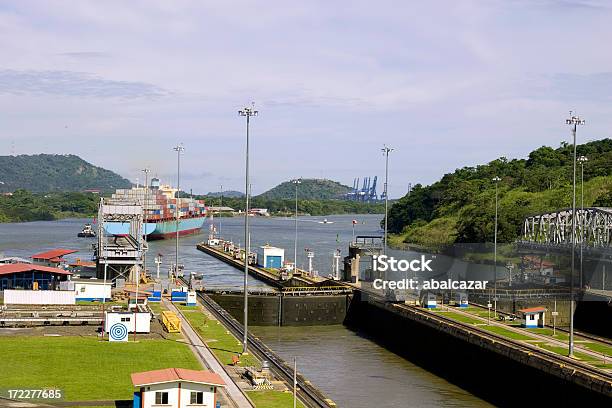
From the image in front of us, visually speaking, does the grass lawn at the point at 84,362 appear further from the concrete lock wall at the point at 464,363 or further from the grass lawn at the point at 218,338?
the concrete lock wall at the point at 464,363

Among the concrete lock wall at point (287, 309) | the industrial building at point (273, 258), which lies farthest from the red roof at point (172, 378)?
the industrial building at point (273, 258)

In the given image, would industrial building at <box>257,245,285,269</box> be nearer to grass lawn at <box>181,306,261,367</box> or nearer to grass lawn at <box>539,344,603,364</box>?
grass lawn at <box>181,306,261,367</box>

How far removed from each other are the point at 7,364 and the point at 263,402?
13589 millimetres

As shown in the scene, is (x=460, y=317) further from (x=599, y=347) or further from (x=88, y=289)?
(x=88, y=289)

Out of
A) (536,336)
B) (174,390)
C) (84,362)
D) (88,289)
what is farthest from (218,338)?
(174,390)

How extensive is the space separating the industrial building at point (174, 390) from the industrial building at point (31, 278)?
3822 cm

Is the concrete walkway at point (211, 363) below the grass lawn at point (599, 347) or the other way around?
below

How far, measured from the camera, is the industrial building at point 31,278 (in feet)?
224

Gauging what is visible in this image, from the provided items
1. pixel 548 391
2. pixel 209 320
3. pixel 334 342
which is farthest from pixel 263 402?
pixel 334 342

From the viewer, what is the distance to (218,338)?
5316 cm

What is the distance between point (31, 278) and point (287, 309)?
2126 centimetres

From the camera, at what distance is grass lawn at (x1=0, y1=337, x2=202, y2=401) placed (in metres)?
37.9

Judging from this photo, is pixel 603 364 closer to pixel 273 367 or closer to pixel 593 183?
pixel 273 367

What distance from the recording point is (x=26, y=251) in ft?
478
